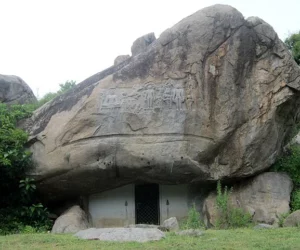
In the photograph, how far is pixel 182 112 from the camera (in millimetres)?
10992

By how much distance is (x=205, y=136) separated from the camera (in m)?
11.0

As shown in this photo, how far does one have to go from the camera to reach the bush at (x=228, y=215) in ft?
34.0

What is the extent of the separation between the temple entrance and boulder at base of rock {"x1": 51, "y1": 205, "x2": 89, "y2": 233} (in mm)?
1363

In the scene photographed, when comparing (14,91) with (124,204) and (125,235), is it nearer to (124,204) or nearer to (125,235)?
(124,204)

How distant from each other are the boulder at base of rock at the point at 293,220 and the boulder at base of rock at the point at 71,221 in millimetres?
4439

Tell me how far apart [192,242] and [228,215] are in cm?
369

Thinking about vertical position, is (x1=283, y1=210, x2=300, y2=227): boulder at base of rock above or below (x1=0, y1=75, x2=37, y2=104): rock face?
below

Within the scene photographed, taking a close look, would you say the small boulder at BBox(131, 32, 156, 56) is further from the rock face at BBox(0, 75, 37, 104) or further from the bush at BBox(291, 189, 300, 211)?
the bush at BBox(291, 189, 300, 211)

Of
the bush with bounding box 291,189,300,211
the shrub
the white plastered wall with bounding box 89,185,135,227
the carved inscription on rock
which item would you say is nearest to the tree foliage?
the white plastered wall with bounding box 89,185,135,227

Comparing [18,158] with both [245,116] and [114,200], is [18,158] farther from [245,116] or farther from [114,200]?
[245,116]

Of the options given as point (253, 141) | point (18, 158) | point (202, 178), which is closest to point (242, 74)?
point (253, 141)

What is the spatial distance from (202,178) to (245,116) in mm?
1786

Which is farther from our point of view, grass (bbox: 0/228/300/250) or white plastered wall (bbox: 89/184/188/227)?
white plastered wall (bbox: 89/184/188/227)

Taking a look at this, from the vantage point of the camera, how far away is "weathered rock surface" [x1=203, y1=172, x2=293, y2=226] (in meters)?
10.8
